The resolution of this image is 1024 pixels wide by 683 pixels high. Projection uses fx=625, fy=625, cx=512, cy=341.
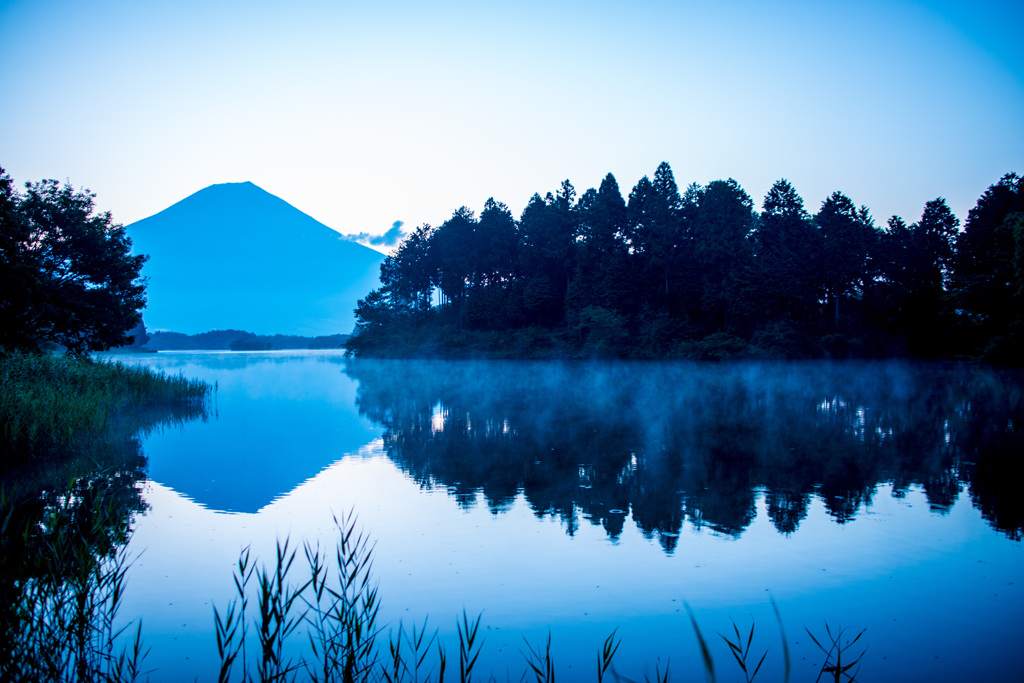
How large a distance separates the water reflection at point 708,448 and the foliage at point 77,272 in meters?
10.7

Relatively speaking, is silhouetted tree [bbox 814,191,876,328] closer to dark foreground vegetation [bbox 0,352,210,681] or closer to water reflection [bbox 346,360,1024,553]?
water reflection [bbox 346,360,1024,553]

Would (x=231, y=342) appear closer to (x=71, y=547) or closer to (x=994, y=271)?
(x=994, y=271)

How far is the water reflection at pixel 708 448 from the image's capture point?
965 cm

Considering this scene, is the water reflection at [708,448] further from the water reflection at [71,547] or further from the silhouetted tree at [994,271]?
the silhouetted tree at [994,271]

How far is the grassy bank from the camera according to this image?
12.5 m

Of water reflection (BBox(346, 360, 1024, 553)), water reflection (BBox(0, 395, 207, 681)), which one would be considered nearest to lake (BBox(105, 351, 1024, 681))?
water reflection (BBox(346, 360, 1024, 553))

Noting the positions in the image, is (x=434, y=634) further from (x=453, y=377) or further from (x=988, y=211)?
(x=988, y=211)

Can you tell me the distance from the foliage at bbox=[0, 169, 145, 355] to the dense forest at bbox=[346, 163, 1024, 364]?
37477mm

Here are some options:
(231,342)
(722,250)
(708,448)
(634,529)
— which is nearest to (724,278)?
(722,250)

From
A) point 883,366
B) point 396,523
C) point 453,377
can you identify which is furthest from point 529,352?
point 396,523

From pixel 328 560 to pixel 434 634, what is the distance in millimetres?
2247

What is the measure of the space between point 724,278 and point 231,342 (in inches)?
5659

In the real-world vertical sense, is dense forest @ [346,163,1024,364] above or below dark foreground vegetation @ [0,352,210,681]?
above

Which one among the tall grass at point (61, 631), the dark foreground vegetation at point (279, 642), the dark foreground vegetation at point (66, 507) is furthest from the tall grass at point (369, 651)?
the dark foreground vegetation at point (66, 507)
